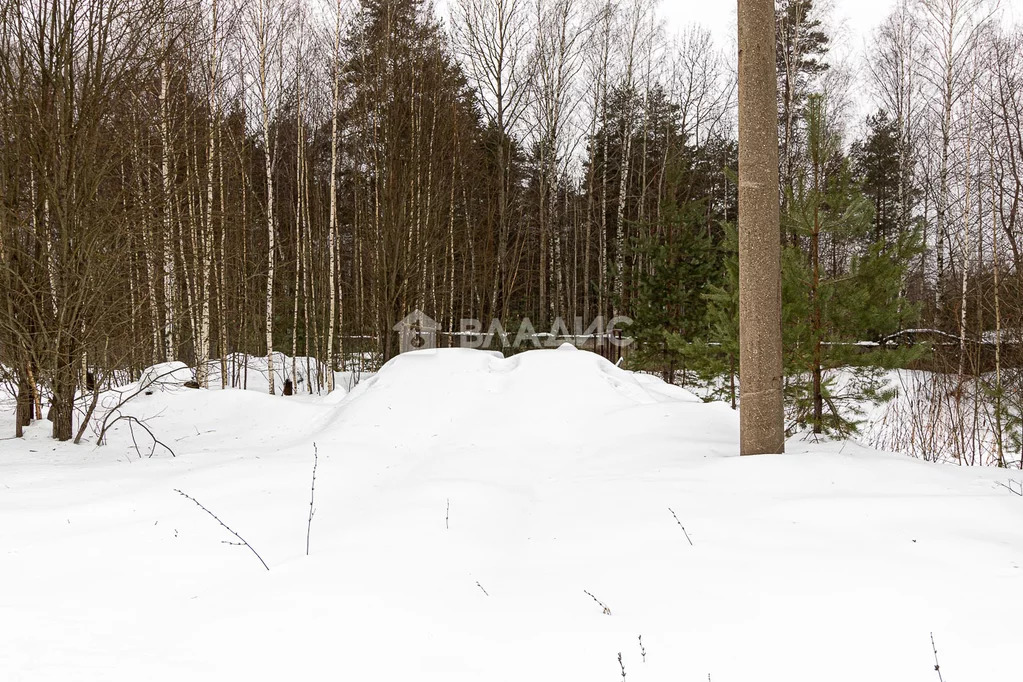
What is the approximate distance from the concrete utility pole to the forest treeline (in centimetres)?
191

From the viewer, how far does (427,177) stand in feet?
44.2

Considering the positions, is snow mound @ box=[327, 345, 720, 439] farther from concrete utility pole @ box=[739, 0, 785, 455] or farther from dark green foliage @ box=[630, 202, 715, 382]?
dark green foliage @ box=[630, 202, 715, 382]

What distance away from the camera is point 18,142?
5.92m

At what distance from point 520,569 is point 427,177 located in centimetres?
1180

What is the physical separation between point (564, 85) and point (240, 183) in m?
9.94

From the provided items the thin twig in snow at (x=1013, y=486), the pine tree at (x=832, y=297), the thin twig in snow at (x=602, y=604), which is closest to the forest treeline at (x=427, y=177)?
the pine tree at (x=832, y=297)

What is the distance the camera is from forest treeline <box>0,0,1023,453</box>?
6074 millimetres

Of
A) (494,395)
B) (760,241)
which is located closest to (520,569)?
(760,241)

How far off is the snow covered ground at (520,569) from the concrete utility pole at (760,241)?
0.38 metres

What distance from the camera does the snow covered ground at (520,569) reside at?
2068 millimetres

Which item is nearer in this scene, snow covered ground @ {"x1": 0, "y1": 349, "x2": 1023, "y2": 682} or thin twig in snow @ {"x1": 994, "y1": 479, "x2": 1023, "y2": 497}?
snow covered ground @ {"x1": 0, "y1": 349, "x2": 1023, "y2": 682}

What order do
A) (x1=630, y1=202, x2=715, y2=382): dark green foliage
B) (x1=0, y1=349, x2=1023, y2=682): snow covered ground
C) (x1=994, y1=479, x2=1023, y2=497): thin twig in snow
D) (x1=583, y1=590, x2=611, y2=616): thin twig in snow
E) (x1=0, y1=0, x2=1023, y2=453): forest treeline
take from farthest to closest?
(x1=630, y1=202, x2=715, y2=382): dark green foliage → (x1=0, y1=0, x2=1023, y2=453): forest treeline → (x1=994, y1=479, x2=1023, y2=497): thin twig in snow → (x1=583, y1=590, x2=611, y2=616): thin twig in snow → (x1=0, y1=349, x2=1023, y2=682): snow covered ground

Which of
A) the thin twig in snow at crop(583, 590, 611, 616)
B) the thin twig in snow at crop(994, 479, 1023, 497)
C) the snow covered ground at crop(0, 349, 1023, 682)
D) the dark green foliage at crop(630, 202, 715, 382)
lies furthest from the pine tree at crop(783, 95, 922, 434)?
the dark green foliage at crop(630, 202, 715, 382)

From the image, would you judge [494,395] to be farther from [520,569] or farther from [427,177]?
[427,177]
